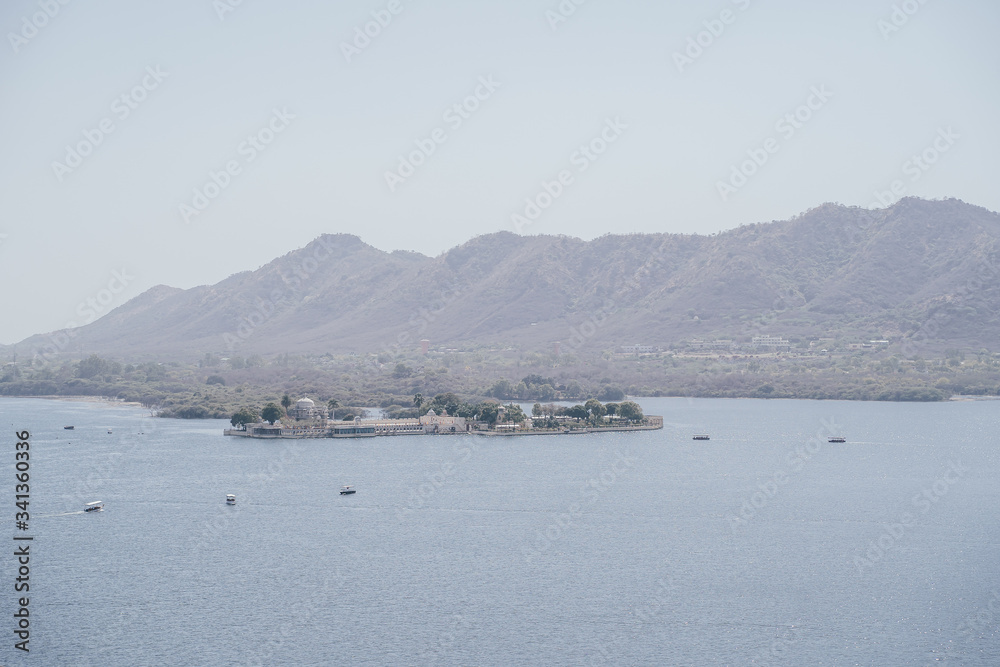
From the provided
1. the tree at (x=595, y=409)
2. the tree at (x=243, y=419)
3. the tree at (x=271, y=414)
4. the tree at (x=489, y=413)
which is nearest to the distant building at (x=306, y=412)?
the tree at (x=271, y=414)

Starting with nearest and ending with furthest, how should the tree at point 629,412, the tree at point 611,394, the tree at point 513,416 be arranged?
the tree at point 513,416 → the tree at point 629,412 → the tree at point 611,394

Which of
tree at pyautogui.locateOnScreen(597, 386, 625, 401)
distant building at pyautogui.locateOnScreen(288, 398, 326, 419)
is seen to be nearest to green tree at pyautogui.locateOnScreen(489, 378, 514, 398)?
tree at pyautogui.locateOnScreen(597, 386, 625, 401)

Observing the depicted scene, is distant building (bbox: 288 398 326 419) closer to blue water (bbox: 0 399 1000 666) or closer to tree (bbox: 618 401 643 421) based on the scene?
blue water (bbox: 0 399 1000 666)

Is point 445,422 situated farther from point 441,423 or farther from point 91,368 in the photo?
point 91,368

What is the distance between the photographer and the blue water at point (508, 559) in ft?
115

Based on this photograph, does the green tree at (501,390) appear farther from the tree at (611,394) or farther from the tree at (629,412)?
the tree at (629,412)

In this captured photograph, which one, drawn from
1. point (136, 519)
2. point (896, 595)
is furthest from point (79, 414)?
point (896, 595)

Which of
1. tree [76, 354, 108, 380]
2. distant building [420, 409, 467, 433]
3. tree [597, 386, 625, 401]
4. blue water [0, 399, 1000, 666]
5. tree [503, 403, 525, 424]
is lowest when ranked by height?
blue water [0, 399, 1000, 666]

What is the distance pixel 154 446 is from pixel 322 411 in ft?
68.9

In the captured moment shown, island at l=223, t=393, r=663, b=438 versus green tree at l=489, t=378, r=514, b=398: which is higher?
green tree at l=489, t=378, r=514, b=398

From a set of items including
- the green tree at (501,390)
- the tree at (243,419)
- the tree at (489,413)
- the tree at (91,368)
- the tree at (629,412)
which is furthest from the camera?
the tree at (91,368)

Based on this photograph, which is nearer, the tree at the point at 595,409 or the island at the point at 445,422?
the island at the point at 445,422

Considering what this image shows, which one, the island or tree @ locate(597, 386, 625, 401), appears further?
tree @ locate(597, 386, 625, 401)

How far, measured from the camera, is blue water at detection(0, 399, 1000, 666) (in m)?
35.2
